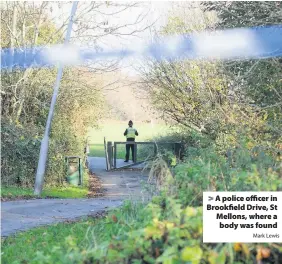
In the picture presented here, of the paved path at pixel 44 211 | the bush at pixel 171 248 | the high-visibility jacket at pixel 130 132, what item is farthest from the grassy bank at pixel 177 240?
the high-visibility jacket at pixel 130 132

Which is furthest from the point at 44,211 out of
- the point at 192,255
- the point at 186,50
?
the point at 192,255

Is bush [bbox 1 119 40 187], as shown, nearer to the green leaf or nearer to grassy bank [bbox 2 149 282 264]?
grassy bank [bbox 2 149 282 264]

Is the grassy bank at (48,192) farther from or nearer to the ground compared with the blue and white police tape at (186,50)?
nearer to the ground

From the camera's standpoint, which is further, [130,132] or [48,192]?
[48,192]

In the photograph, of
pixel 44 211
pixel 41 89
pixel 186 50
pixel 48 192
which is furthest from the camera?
pixel 41 89

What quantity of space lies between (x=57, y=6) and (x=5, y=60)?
1.93 m

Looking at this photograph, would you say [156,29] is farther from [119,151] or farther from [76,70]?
[119,151]

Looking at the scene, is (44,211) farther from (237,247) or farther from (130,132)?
(237,247)

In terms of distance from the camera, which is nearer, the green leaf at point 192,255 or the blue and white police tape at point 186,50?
the green leaf at point 192,255

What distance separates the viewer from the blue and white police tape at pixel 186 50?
22.3 ft

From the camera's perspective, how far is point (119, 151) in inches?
506

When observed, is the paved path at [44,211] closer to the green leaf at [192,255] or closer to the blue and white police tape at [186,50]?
the blue and white police tape at [186,50]

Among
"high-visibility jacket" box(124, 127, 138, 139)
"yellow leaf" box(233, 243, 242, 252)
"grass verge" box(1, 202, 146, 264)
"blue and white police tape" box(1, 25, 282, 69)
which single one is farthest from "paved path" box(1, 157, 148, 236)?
"yellow leaf" box(233, 243, 242, 252)

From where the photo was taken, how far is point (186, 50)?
10.9 metres
